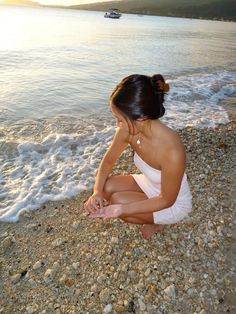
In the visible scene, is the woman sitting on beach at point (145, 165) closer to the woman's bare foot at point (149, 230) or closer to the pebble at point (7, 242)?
the woman's bare foot at point (149, 230)

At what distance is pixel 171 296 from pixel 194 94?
11.9 metres

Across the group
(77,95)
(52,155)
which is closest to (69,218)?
(52,155)

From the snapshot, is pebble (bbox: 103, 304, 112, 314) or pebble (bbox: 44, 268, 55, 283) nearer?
pebble (bbox: 103, 304, 112, 314)

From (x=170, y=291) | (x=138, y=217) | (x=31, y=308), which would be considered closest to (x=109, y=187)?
(x=138, y=217)

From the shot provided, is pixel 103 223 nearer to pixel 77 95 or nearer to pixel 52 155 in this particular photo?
pixel 52 155

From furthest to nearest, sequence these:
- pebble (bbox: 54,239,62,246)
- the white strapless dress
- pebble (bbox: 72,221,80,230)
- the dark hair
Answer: pebble (bbox: 72,221,80,230), pebble (bbox: 54,239,62,246), the white strapless dress, the dark hair

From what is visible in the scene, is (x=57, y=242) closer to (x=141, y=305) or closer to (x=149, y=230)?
(x=149, y=230)

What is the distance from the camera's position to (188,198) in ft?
14.9

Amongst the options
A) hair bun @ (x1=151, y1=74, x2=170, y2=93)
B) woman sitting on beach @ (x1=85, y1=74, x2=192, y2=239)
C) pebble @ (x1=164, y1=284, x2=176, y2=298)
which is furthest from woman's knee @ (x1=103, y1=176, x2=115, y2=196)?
hair bun @ (x1=151, y1=74, x2=170, y2=93)

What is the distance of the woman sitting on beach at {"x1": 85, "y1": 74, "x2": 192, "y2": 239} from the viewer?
3299 millimetres

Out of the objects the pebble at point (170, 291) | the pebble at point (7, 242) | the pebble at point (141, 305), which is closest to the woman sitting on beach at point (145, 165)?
the pebble at point (170, 291)

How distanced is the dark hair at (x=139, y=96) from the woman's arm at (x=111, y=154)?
103 centimetres

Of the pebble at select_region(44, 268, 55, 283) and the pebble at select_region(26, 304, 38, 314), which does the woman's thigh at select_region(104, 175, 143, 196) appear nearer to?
the pebble at select_region(44, 268, 55, 283)

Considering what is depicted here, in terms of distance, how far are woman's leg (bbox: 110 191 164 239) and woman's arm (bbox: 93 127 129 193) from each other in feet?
0.80
